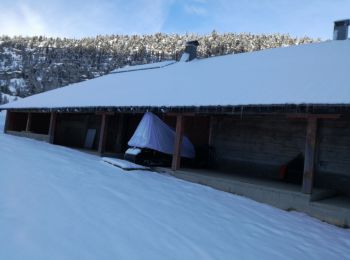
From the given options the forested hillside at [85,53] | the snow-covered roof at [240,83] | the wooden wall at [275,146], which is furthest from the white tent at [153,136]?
the forested hillside at [85,53]

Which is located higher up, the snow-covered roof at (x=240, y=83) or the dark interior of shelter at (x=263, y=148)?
the snow-covered roof at (x=240, y=83)

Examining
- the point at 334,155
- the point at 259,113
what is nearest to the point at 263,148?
the point at 334,155

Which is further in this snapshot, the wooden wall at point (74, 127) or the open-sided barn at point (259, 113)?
the wooden wall at point (74, 127)

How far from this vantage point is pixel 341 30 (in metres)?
12.7

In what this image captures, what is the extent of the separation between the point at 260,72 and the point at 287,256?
6859mm

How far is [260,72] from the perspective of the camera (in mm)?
11297

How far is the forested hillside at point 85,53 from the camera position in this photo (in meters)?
69.9

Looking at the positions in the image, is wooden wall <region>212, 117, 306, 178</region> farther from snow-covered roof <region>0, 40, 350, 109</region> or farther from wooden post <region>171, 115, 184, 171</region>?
wooden post <region>171, 115, 184, 171</region>

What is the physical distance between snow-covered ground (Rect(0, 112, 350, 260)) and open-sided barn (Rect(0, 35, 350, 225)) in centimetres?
129

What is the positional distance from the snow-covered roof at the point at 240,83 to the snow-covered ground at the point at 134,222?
7.72ft

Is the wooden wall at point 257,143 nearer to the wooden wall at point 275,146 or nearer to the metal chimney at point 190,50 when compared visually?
the wooden wall at point 275,146

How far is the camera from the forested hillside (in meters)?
69.9

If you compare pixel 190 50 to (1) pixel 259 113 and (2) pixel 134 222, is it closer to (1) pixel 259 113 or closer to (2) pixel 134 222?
(1) pixel 259 113

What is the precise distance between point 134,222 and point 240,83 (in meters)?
6.25
